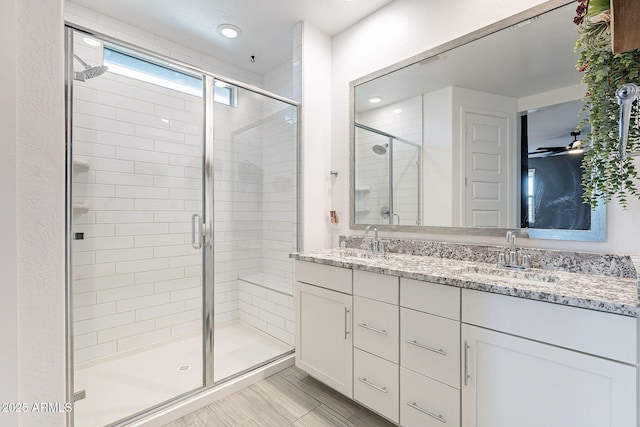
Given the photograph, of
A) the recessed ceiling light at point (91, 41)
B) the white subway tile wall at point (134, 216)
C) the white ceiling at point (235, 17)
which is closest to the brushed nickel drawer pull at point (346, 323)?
the white subway tile wall at point (134, 216)

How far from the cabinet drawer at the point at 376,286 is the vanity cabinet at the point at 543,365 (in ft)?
1.09

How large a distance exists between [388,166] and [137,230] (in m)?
2.01

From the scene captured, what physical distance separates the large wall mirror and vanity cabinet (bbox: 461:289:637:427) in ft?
1.94

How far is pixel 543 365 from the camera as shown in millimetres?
1031

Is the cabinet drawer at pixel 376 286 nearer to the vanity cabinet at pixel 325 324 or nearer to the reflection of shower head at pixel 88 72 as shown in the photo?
the vanity cabinet at pixel 325 324

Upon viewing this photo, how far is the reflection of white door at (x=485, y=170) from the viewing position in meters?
1.58

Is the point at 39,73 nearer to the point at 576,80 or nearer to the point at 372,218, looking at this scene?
the point at 372,218

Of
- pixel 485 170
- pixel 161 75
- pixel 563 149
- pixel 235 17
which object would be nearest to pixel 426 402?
Answer: pixel 485 170

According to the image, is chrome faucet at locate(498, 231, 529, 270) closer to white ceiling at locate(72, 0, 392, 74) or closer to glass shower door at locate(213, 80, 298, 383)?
glass shower door at locate(213, 80, 298, 383)

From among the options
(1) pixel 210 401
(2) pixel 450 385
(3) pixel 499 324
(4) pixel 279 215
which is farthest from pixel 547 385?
(4) pixel 279 215

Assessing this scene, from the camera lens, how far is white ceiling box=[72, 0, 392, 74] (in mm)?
2135

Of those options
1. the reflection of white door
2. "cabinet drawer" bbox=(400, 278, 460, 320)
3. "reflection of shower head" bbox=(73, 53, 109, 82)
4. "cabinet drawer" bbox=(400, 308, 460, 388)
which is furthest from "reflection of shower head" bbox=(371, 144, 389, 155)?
"reflection of shower head" bbox=(73, 53, 109, 82)

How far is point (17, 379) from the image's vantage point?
1.00m

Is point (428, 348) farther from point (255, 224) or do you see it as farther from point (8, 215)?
point (255, 224)
